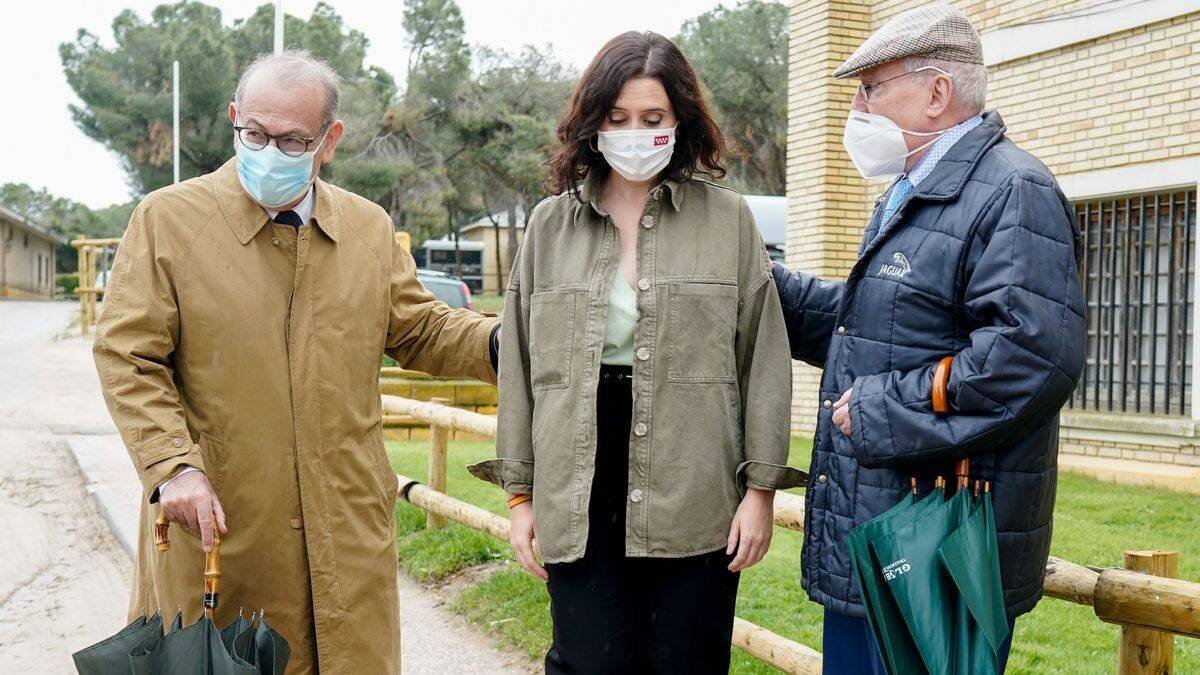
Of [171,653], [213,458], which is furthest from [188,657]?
[213,458]

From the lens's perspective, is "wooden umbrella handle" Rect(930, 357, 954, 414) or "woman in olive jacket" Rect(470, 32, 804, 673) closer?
"wooden umbrella handle" Rect(930, 357, 954, 414)

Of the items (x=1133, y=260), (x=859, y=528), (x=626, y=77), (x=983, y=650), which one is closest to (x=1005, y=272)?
(x=859, y=528)

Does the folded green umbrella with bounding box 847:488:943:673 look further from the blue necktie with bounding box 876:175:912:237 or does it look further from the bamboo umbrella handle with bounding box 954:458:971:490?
the blue necktie with bounding box 876:175:912:237

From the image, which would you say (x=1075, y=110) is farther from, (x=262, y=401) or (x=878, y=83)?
(x=262, y=401)

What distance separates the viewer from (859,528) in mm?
2432

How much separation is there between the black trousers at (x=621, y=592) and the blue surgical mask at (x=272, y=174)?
1.09 meters

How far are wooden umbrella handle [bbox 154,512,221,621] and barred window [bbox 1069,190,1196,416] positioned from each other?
8.17m

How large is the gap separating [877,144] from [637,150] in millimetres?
579

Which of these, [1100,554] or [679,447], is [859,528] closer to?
[679,447]

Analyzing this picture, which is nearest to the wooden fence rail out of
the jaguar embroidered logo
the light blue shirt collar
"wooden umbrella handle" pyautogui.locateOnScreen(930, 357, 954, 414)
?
"wooden umbrella handle" pyautogui.locateOnScreen(930, 357, 954, 414)

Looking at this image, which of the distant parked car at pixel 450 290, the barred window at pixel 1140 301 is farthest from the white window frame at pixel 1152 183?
the distant parked car at pixel 450 290

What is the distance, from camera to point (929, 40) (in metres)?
2.63

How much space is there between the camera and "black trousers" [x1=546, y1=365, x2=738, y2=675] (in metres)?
2.76

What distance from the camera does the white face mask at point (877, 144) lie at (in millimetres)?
2744
